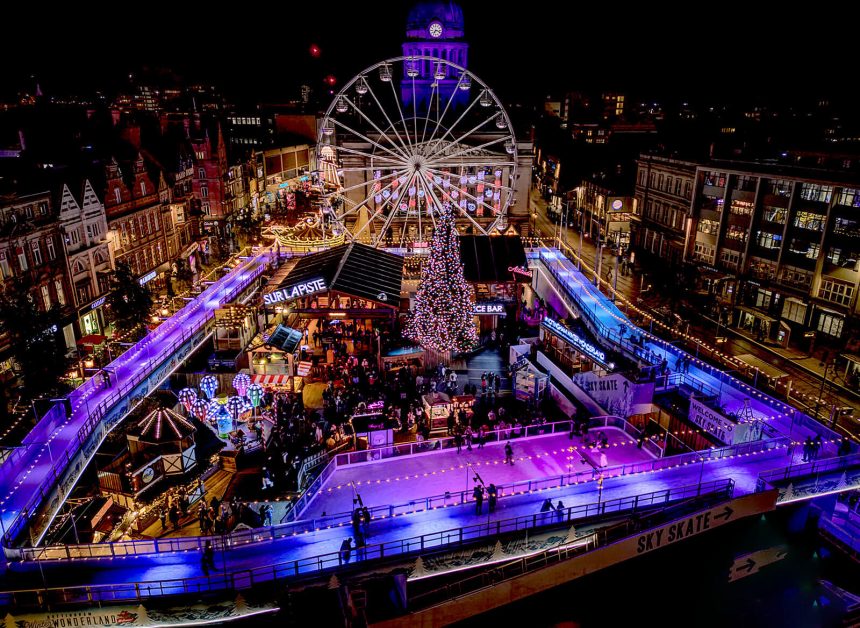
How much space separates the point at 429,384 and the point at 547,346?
21.7 feet

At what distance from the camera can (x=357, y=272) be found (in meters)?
33.6

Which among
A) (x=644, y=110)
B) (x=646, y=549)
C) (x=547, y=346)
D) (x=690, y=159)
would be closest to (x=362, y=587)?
(x=646, y=549)

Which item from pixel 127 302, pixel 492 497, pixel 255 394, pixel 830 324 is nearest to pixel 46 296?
pixel 127 302

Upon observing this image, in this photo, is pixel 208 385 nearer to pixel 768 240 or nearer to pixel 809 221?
pixel 768 240

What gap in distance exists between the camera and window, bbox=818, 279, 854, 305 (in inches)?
1383

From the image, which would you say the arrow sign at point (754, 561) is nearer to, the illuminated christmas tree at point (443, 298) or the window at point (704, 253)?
the illuminated christmas tree at point (443, 298)

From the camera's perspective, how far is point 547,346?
3044 cm

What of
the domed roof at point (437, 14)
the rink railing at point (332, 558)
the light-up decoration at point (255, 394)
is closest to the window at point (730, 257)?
the rink railing at point (332, 558)

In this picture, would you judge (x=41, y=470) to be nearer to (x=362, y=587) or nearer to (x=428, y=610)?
(x=362, y=587)

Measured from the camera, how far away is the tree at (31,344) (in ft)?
92.6

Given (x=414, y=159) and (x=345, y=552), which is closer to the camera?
(x=345, y=552)

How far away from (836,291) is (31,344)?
45.4m

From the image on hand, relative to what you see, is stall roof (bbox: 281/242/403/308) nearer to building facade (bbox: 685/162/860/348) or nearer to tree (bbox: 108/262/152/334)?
tree (bbox: 108/262/152/334)

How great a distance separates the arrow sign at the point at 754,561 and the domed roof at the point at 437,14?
55.2 meters
